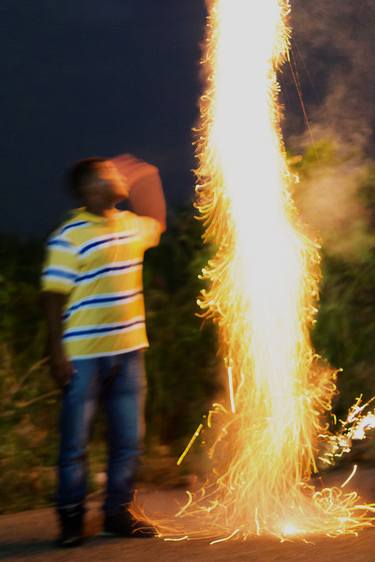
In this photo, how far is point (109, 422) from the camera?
17.1ft

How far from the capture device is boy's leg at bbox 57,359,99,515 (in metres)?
5.03

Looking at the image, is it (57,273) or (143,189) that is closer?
(57,273)

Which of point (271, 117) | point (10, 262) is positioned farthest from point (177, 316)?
point (271, 117)

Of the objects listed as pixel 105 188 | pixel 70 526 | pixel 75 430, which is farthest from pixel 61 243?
pixel 70 526

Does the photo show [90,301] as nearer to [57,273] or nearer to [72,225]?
[57,273]

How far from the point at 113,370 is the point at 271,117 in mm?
1855

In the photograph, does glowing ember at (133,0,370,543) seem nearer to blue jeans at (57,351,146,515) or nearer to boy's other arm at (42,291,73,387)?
blue jeans at (57,351,146,515)

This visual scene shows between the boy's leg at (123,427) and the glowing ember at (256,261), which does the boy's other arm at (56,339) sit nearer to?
the boy's leg at (123,427)

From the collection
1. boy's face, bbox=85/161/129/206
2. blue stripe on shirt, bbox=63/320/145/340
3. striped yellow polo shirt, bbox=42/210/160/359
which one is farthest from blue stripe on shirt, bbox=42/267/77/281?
boy's face, bbox=85/161/129/206

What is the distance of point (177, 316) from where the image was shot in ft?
23.9

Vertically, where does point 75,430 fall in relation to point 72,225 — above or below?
below

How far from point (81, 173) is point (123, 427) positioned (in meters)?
1.21

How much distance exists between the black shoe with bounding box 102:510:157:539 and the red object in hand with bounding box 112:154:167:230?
1438 mm

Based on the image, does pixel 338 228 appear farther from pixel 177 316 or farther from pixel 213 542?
pixel 213 542
